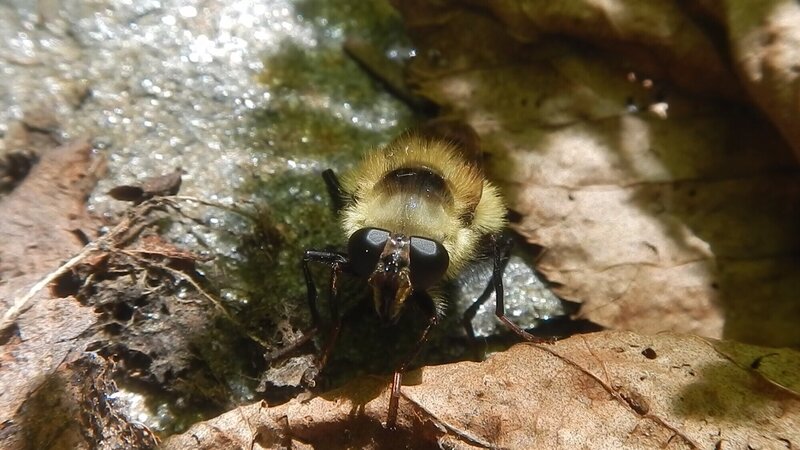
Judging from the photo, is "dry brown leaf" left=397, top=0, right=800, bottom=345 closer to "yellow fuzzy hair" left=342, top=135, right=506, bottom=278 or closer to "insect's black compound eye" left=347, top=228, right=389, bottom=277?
"yellow fuzzy hair" left=342, top=135, right=506, bottom=278

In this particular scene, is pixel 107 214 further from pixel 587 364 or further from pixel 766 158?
pixel 766 158

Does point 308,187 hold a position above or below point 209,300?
above

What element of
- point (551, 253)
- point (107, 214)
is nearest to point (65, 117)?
point (107, 214)

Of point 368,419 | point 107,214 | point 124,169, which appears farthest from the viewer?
point 124,169

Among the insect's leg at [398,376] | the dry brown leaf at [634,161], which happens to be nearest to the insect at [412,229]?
the insect's leg at [398,376]

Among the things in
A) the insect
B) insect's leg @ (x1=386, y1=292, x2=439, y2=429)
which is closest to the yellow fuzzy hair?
the insect

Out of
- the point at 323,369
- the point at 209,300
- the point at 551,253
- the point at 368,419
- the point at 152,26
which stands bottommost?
the point at 368,419

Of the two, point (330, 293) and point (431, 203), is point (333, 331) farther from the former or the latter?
point (431, 203)
